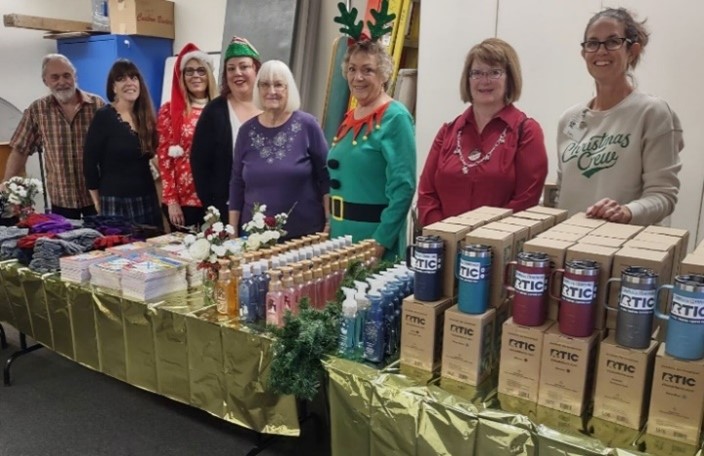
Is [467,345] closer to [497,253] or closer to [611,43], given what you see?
[497,253]

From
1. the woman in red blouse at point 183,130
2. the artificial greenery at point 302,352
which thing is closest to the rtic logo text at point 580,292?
the artificial greenery at point 302,352

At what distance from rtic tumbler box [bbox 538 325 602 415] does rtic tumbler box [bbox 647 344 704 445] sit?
4.7 inches

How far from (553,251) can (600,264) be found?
93mm

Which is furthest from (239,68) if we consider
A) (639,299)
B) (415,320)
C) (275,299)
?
(639,299)

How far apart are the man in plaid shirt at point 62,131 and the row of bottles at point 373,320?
7.89 feet

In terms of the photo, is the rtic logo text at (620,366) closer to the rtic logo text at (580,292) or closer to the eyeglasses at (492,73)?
the rtic logo text at (580,292)

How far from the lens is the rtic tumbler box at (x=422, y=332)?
128 cm

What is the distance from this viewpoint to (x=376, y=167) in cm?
205

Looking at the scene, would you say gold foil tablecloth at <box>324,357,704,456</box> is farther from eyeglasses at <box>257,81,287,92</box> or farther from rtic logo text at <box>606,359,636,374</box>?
eyeglasses at <box>257,81,287,92</box>

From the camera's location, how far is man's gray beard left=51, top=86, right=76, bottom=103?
3143 millimetres

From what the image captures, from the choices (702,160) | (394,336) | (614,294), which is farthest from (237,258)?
(702,160)

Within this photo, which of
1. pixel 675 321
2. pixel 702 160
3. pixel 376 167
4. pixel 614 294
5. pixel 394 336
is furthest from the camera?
pixel 702 160

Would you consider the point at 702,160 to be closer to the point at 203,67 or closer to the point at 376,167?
the point at 376,167

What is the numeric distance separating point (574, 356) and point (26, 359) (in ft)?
9.21
